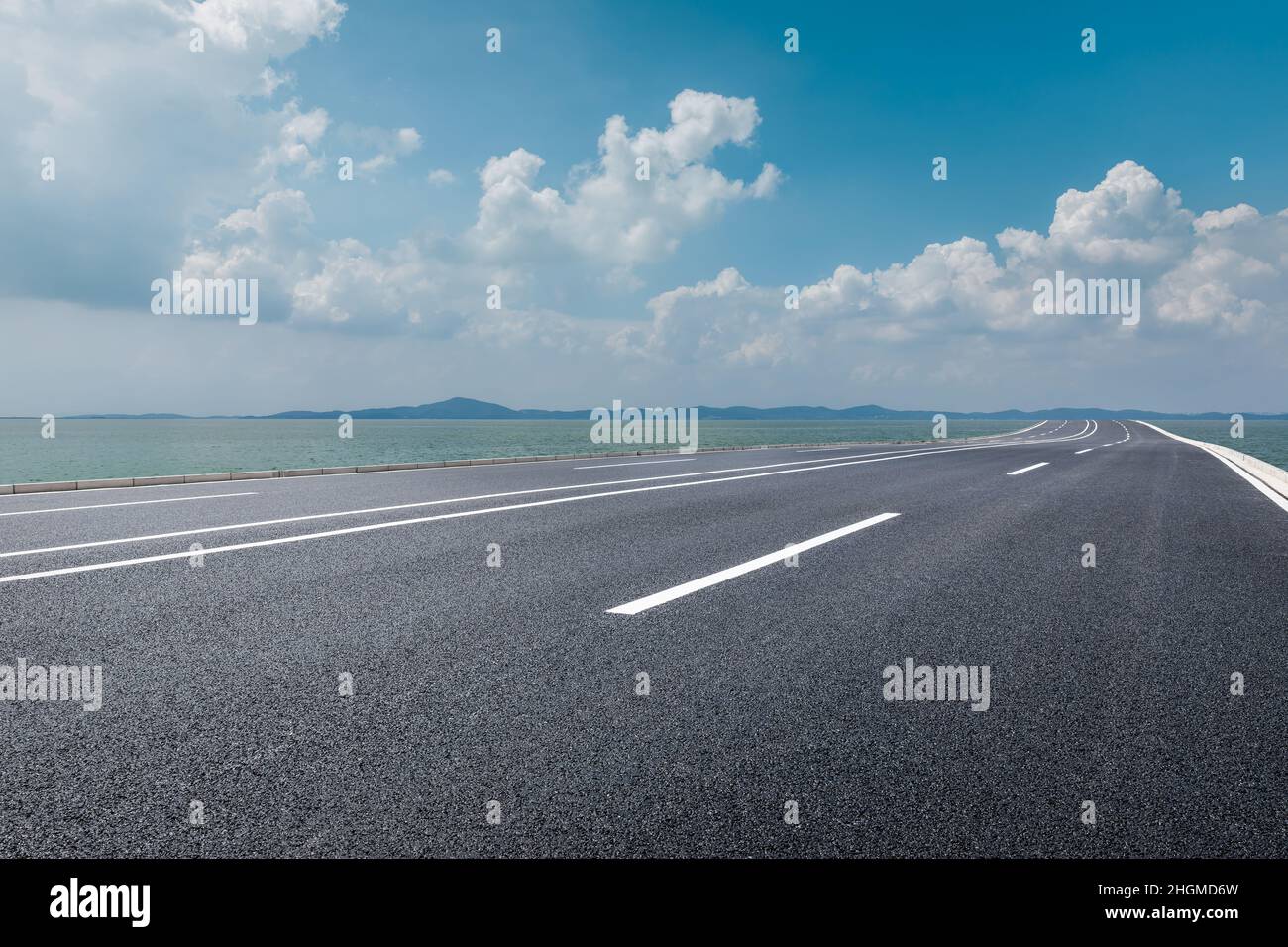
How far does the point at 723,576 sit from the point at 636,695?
9.79 feet

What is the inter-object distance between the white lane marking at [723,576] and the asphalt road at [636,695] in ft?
0.19

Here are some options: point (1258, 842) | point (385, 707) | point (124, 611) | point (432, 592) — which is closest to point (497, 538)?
point (432, 592)

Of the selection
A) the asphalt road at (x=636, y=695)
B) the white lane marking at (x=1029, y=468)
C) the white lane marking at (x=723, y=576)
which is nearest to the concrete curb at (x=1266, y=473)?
the white lane marking at (x=1029, y=468)

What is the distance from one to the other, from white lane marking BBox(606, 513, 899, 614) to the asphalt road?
0.19 feet

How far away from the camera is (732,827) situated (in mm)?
2539

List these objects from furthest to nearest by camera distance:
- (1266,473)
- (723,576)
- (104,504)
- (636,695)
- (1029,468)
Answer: (1029,468), (1266,473), (104,504), (723,576), (636,695)

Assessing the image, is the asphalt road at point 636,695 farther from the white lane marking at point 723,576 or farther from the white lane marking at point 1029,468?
the white lane marking at point 1029,468

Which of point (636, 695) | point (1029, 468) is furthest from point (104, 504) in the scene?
point (1029, 468)

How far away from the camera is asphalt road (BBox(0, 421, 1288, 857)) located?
2.56m

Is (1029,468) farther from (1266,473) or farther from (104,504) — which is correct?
(104,504)

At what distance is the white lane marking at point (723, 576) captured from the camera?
558 cm

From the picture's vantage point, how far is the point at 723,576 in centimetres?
665
